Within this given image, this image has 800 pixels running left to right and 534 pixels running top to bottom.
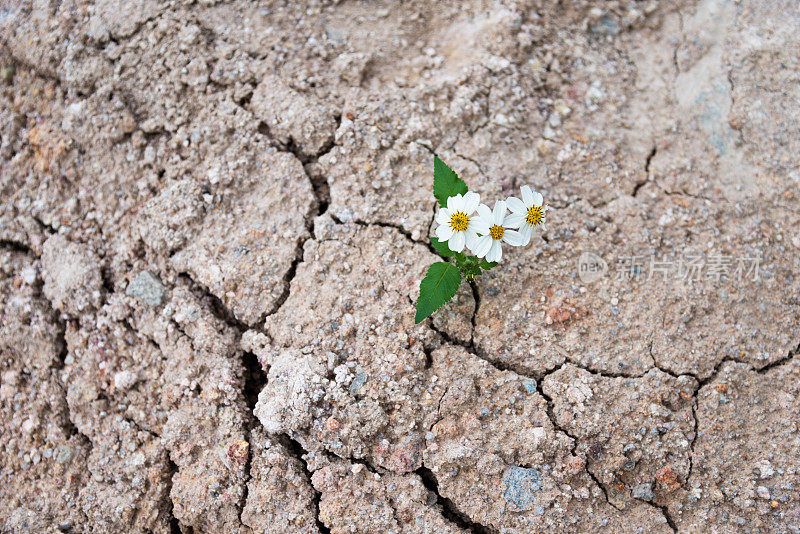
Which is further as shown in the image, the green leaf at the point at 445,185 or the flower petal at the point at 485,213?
the green leaf at the point at 445,185

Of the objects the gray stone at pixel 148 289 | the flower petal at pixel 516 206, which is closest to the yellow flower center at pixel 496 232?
the flower petal at pixel 516 206

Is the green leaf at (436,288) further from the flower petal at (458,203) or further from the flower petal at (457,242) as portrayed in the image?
the flower petal at (458,203)

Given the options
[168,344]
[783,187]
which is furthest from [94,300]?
[783,187]

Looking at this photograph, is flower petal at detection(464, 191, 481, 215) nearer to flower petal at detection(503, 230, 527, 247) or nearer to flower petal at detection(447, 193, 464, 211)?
flower petal at detection(447, 193, 464, 211)

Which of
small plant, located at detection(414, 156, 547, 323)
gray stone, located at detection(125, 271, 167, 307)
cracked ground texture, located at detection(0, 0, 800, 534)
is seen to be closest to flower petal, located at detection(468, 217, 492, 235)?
small plant, located at detection(414, 156, 547, 323)

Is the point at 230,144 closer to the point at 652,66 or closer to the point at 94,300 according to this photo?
the point at 94,300

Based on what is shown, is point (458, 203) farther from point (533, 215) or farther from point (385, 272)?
point (385, 272)
